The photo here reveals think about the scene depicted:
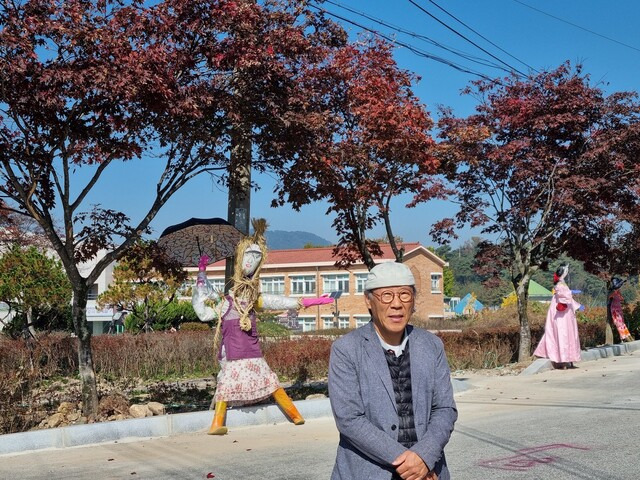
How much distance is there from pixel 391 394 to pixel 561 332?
12076 millimetres

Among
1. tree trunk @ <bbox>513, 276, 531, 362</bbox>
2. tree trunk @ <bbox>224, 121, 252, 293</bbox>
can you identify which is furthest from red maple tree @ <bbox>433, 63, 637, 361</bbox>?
tree trunk @ <bbox>224, 121, 252, 293</bbox>

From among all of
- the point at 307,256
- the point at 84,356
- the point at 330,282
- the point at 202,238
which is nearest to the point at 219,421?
the point at 84,356

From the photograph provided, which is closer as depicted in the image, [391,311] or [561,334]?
[391,311]

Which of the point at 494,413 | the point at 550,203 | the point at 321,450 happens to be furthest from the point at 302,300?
the point at 550,203

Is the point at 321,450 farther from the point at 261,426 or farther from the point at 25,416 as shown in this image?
the point at 25,416

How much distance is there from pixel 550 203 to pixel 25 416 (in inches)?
400

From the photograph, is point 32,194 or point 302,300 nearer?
point 32,194

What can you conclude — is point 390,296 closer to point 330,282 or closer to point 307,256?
point 330,282

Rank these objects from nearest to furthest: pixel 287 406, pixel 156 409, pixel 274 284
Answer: pixel 287 406, pixel 156 409, pixel 274 284

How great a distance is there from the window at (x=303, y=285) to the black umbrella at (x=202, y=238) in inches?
1541

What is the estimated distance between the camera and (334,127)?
383 inches

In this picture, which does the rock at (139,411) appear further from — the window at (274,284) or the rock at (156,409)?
the window at (274,284)

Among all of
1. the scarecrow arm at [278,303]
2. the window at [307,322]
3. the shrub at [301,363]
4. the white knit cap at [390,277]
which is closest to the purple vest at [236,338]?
the scarecrow arm at [278,303]

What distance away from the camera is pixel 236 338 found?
8477mm
